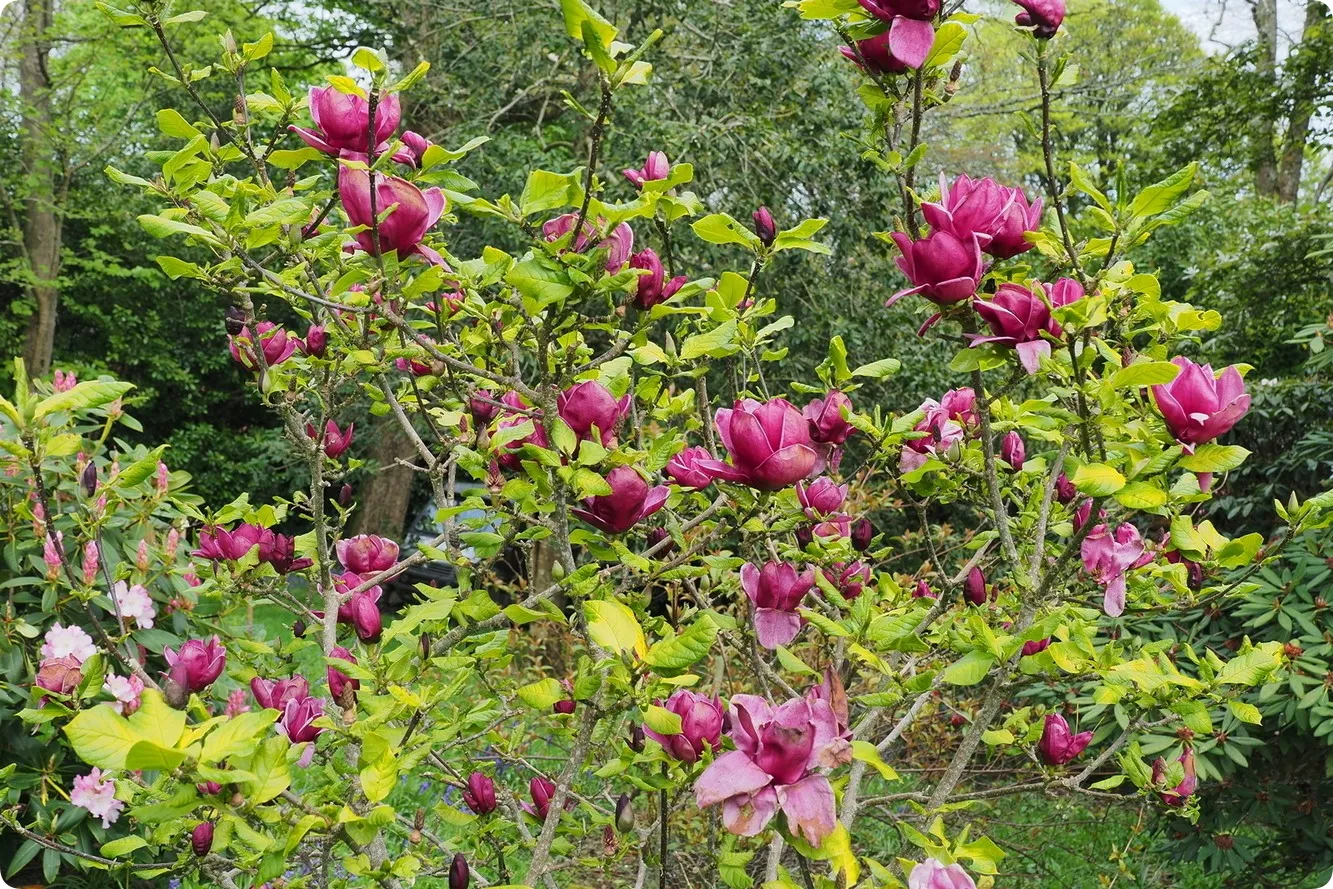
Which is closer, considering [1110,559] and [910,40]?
[910,40]

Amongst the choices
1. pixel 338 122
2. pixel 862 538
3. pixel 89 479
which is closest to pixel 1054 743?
→ pixel 862 538

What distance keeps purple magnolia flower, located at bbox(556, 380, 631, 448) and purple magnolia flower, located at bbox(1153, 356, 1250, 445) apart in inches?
24.5

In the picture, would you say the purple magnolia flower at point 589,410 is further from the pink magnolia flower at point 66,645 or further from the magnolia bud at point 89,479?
the pink magnolia flower at point 66,645

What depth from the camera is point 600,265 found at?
3.51 feet

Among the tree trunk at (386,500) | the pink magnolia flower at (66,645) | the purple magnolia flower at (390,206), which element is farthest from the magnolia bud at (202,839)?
the tree trunk at (386,500)

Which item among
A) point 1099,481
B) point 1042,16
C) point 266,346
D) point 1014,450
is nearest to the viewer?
point 1099,481

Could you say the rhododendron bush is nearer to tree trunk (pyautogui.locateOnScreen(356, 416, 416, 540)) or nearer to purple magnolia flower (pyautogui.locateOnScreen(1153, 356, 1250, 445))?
purple magnolia flower (pyautogui.locateOnScreen(1153, 356, 1250, 445))

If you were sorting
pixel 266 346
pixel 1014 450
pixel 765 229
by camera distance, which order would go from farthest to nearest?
pixel 266 346 < pixel 1014 450 < pixel 765 229

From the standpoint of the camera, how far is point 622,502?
3.45 feet

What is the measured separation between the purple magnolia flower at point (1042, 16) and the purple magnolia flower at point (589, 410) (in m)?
0.66

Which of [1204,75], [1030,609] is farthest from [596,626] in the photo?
[1204,75]

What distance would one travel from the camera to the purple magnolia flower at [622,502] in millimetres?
1038

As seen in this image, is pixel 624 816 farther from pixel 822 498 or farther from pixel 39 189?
pixel 39 189

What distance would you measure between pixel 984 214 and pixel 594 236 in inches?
18.0
